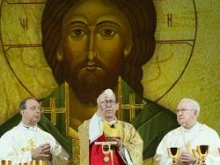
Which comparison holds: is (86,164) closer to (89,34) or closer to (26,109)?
(26,109)

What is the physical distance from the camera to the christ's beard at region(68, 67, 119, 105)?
1389 cm

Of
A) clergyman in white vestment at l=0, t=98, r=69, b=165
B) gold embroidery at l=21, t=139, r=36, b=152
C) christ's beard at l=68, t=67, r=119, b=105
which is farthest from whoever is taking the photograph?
christ's beard at l=68, t=67, r=119, b=105

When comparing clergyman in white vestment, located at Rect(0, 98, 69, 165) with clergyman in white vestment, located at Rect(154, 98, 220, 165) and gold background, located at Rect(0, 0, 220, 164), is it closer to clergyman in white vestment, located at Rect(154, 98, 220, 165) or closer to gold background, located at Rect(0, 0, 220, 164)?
clergyman in white vestment, located at Rect(154, 98, 220, 165)

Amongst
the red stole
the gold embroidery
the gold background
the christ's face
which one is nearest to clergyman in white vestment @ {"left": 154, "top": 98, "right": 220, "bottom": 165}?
the red stole

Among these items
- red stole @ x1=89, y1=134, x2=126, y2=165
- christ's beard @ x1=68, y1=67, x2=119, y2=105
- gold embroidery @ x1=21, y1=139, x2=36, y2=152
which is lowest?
red stole @ x1=89, y1=134, x2=126, y2=165

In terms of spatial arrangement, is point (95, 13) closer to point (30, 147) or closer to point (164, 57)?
point (164, 57)

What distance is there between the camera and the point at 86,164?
11.8 m

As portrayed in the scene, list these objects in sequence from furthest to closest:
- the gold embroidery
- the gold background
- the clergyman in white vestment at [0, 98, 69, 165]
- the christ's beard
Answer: the christ's beard
the gold background
the gold embroidery
the clergyman in white vestment at [0, 98, 69, 165]

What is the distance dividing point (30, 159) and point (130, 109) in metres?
2.42

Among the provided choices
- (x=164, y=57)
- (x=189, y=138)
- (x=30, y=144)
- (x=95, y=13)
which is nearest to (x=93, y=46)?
(x=95, y=13)

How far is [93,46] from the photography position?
13953 millimetres

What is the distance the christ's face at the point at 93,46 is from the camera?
45.7 feet

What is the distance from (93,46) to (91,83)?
19.6 inches

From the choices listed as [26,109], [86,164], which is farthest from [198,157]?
[26,109]
